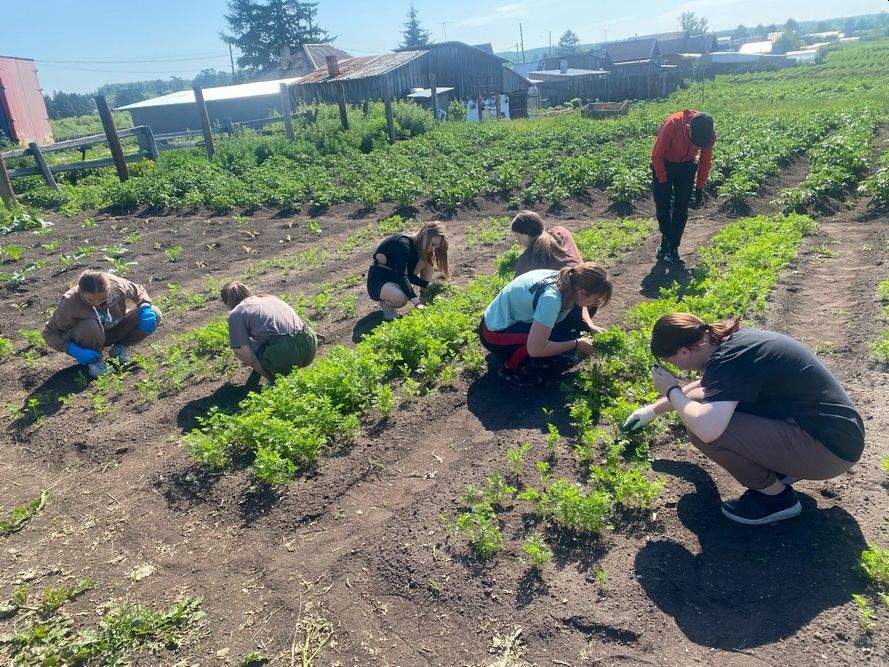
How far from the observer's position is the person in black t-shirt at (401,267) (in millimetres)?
6531

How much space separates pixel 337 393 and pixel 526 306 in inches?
64.5

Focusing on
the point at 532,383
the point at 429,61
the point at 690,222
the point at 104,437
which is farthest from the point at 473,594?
the point at 429,61

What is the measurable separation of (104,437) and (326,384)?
6.42 feet

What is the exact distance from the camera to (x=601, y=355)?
499 cm

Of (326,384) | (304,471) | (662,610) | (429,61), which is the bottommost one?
(662,610)

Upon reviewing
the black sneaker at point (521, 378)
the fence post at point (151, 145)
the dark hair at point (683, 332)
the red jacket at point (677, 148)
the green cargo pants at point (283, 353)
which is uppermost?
the fence post at point (151, 145)

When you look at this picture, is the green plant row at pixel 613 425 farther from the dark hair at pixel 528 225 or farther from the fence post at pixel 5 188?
the fence post at pixel 5 188

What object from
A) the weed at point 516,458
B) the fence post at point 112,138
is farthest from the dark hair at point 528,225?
the fence post at point 112,138

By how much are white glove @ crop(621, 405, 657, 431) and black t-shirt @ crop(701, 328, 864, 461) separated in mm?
842

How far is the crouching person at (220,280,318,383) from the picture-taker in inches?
206

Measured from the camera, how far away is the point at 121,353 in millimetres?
6371

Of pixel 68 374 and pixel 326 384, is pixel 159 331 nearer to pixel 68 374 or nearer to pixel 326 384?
pixel 68 374

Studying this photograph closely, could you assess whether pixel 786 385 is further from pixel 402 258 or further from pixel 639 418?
pixel 402 258

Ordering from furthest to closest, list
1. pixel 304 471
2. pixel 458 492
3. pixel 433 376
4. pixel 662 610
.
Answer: pixel 433 376, pixel 304 471, pixel 458 492, pixel 662 610
